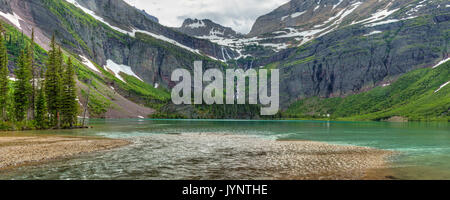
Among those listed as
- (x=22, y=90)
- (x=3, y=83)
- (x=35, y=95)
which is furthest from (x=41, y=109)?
(x=3, y=83)

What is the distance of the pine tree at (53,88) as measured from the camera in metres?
79.4

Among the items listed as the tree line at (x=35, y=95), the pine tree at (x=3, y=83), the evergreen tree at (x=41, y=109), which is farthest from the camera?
the evergreen tree at (x=41, y=109)

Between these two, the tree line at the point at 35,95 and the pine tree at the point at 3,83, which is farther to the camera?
the tree line at the point at 35,95

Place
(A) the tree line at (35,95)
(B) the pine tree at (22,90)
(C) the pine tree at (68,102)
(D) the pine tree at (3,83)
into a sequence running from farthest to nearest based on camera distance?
(C) the pine tree at (68,102) < (B) the pine tree at (22,90) < (A) the tree line at (35,95) < (D) the pine tree at (3,83)

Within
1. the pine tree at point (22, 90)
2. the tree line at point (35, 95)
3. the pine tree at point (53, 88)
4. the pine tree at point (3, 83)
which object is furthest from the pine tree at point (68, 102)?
the pine tree at point (3, 83)

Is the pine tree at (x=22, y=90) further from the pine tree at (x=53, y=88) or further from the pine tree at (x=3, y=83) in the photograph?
the pine tree at (x=53, y=88)

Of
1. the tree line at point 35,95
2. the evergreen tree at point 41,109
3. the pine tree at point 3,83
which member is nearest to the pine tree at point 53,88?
the tree line at point 35,95

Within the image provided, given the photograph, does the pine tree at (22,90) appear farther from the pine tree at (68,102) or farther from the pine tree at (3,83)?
the pine tree at (68,102)

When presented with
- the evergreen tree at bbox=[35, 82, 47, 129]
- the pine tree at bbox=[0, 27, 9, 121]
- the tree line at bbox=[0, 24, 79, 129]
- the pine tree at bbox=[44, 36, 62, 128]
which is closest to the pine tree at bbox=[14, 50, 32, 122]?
the tree line at bbox=[0, 24, 79, 129]

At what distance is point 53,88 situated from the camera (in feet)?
262

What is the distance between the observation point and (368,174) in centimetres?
2170

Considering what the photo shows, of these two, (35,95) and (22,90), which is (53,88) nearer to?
(35,95)
